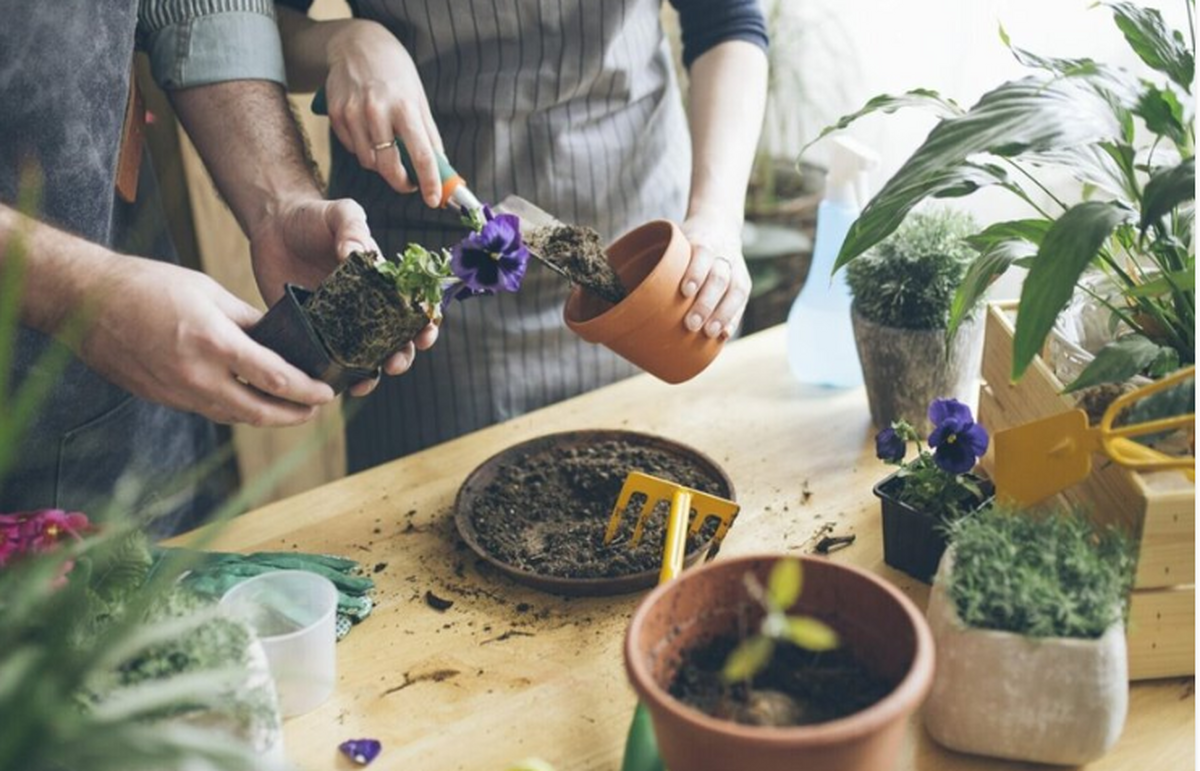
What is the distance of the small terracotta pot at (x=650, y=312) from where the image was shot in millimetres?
1174

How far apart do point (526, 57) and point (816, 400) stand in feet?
1.92

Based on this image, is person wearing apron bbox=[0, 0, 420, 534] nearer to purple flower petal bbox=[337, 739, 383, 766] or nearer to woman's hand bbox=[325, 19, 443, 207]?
woman's hand bbox=[325, 19, 443, 207]

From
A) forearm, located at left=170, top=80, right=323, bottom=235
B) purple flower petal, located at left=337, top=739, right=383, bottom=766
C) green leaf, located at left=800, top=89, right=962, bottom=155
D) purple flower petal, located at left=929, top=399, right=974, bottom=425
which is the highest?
green leaf, located at left=800, top=89, right=962, bottom=155

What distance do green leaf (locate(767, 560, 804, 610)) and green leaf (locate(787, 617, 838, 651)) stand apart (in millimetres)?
17

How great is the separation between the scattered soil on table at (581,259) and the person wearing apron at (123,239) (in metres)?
0.20

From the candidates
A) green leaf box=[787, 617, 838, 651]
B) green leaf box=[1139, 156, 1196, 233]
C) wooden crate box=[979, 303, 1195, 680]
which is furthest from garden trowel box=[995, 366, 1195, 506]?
green leaf box=[787, 617, 838, 651]

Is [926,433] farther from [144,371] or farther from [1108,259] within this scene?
[144,371]

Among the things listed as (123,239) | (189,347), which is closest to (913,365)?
(189,347)

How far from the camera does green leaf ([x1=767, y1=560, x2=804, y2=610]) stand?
841 mm

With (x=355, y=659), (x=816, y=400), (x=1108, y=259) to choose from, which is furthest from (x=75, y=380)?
(x=1108, y=259)

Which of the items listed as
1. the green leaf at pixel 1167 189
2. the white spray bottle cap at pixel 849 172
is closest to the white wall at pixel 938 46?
the white spray bottle cap at pixel 849 172

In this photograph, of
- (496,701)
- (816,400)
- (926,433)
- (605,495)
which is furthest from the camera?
(816,400)

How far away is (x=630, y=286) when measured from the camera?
1.28 meters

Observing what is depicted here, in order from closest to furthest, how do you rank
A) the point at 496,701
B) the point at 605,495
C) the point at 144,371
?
1. the point at 496,701
2. the point at 144,371
3. the point at 605,495
